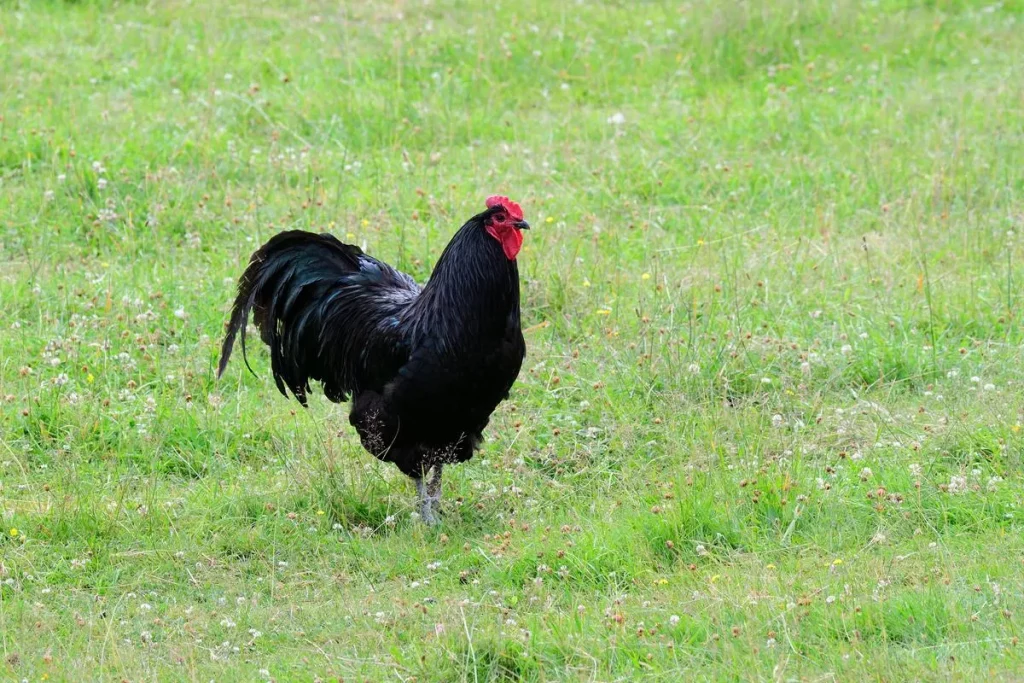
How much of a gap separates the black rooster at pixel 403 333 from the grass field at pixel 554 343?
0.33m

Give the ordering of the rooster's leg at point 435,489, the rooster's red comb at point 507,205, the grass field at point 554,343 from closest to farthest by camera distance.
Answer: the grass field at point 554,343 → the rooster's red comb at point 507,205 → the rooster's leg at point 435,489

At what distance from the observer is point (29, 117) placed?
372 inches

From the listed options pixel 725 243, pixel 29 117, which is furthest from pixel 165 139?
pixel 725 243

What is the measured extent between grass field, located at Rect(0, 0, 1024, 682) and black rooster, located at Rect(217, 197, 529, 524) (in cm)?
33

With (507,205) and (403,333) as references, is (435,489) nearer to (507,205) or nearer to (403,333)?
(403,333)

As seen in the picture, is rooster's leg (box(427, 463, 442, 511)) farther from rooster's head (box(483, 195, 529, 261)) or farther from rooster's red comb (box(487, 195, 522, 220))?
rooster's red comb (box(487, 195, 522, 220))

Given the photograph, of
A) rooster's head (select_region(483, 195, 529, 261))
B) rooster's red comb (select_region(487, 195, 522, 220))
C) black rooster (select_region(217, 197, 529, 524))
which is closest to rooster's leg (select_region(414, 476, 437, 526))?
Result: black rooster (select_region(217, 197, 529, 524))

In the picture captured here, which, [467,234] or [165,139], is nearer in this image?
[467,234]

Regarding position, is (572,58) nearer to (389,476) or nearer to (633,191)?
(633,191)

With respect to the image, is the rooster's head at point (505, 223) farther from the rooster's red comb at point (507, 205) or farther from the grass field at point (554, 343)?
the grass field at point (554, 343)

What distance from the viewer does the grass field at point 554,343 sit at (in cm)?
479

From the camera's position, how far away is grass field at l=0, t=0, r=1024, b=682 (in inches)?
189

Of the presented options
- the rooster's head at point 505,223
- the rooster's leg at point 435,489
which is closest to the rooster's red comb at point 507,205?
the rooster's head at point 505,223

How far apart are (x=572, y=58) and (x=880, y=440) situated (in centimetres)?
573
